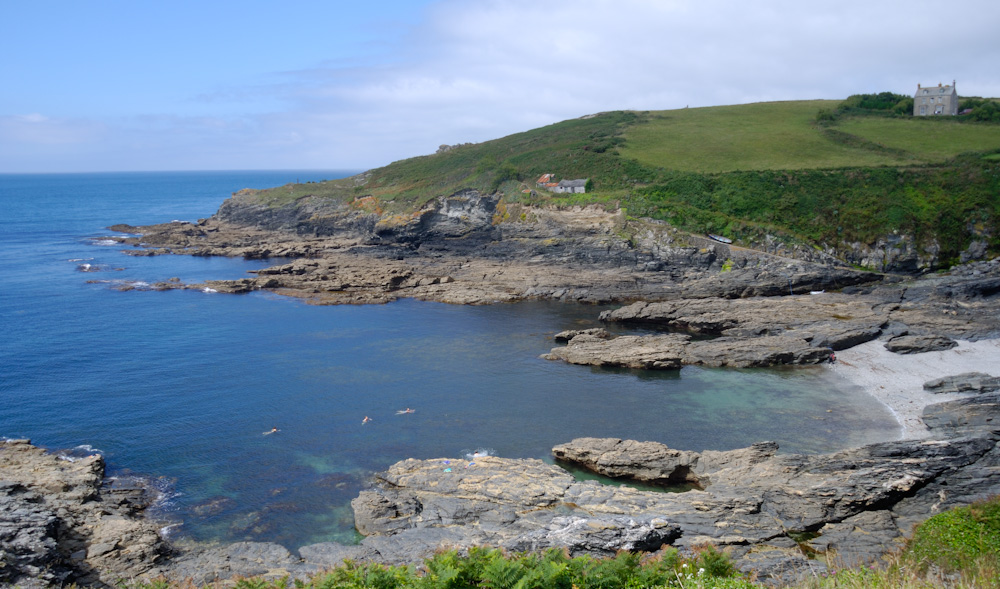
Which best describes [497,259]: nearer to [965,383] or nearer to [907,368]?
[907,368]

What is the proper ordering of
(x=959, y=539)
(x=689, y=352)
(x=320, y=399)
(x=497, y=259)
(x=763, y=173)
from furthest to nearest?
(x=763, y=173) < (x=497, y=259) < (x=689, y=352) < (x=320, y=399) < (x=959, y=539)

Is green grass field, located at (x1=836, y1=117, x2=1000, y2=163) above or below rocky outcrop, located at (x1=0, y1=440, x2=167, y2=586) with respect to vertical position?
above

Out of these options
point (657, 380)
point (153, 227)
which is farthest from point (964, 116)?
point (153, 227)

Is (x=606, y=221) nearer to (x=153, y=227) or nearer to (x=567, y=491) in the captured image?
(x=567, y=491)

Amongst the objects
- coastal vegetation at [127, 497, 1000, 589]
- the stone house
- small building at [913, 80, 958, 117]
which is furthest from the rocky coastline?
small building at [913, 80, 958, 117]

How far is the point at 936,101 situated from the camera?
9119 cm

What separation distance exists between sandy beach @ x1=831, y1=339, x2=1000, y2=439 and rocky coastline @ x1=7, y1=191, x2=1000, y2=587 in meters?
0.29

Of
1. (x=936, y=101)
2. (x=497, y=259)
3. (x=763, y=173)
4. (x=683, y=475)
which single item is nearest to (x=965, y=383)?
(x=683, y=475)

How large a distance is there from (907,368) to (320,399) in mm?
38178

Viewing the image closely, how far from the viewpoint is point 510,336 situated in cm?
5109

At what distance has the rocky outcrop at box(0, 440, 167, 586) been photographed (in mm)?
18891

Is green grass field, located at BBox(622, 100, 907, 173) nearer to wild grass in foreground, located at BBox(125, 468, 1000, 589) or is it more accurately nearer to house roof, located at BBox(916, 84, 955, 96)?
house roof, located at BBox(916, 84, 955, 96)

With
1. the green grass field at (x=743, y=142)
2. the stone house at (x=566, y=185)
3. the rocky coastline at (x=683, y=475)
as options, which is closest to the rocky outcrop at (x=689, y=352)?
the rocky coastline at (x=683, y=475)

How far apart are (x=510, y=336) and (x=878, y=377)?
86.3ft
